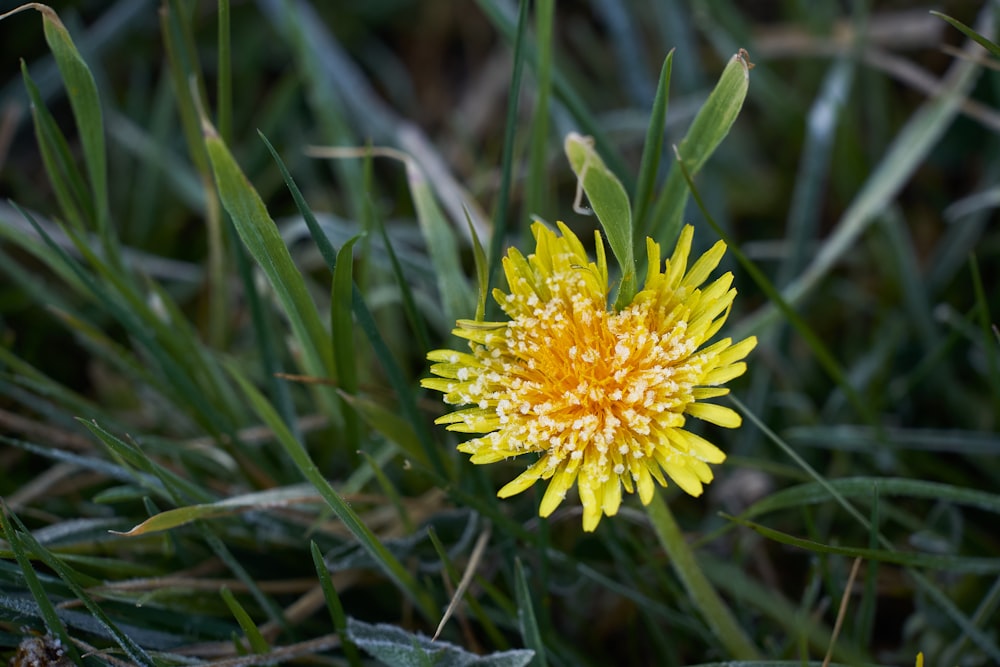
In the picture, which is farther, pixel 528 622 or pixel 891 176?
pixel 891 176

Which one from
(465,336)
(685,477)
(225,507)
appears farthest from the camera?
(225,507)

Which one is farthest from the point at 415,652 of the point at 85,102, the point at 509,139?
the point at 85,102

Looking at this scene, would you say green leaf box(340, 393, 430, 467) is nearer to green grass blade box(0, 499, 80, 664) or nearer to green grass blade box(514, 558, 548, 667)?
green grass blade box(514, 558, 548, 667)

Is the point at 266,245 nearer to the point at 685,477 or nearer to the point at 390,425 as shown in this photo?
the point at 390,425

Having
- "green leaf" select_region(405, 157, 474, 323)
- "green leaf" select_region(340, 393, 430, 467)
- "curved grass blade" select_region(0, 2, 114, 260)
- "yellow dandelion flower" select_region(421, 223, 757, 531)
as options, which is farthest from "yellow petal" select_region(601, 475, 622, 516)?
"curved grass blade" select_region(0, 2, 114, 260)

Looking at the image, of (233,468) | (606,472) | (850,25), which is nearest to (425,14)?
(850,25)

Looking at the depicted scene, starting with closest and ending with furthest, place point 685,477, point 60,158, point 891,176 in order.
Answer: point 685,477 → point 60,158 → point 891,176
